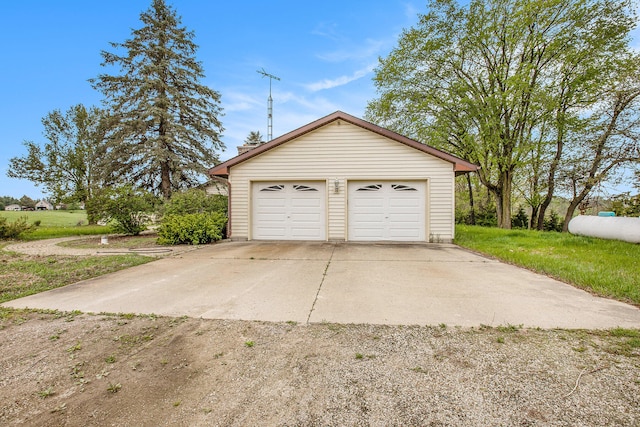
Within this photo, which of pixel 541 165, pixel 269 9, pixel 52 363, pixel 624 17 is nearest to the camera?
pixel 52 363

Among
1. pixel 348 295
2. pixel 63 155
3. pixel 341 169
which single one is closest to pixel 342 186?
pixel 341 169

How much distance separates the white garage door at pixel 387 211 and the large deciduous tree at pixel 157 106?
10694 millimetres

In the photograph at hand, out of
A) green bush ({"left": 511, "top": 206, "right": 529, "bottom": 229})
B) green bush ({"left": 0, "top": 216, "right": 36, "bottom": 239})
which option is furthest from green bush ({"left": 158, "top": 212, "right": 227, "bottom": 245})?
green bush ({"left": 511, "top": 206, "right": 529, "bottom": 229})

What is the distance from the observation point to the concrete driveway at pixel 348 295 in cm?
312

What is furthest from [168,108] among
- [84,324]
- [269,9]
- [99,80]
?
[84,324]

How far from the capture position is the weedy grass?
4258 mm

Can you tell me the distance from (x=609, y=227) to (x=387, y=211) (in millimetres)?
6418

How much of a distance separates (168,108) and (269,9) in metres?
7.58

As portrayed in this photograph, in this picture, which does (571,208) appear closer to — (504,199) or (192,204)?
(504,199)

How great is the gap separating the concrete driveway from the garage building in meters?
3.53

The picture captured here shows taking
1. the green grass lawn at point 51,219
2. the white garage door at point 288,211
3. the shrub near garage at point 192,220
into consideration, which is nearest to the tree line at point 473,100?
the green grass lawn at point 51,219

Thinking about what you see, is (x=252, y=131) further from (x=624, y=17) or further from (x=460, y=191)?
(x=624, y=17)

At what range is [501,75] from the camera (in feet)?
46.3

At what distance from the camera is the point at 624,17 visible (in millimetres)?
12258
